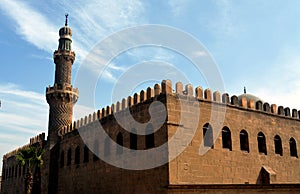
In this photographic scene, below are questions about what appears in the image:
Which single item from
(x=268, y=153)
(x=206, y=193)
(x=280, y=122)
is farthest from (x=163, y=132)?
(x=280, y=122)

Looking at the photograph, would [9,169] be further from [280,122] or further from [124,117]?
[280,122]

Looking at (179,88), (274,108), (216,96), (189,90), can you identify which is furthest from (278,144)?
(179,88)

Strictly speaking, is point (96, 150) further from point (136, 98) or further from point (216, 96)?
point (216, 96)

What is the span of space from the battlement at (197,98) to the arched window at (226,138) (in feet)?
3.68

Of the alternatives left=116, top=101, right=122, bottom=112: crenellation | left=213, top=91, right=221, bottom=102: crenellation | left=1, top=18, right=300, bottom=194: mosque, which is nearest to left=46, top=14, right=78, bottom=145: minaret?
left=1, top=18, right=300, bottom=194: mosque

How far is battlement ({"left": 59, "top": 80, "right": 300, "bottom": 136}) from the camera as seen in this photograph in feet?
42.5

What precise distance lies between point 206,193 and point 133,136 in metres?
4.71

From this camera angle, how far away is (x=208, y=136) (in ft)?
43.7

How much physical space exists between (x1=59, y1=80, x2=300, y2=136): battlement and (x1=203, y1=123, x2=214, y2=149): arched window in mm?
1077

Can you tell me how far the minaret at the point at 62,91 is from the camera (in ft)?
73.0

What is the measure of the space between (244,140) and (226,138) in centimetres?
117

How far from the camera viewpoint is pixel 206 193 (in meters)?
10.4

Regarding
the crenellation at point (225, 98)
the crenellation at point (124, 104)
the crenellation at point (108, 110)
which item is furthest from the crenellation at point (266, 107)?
the crenellation at point (108, 110)

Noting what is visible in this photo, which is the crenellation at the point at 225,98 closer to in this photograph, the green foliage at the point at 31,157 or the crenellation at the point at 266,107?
the crenellation at the point at 266,107
